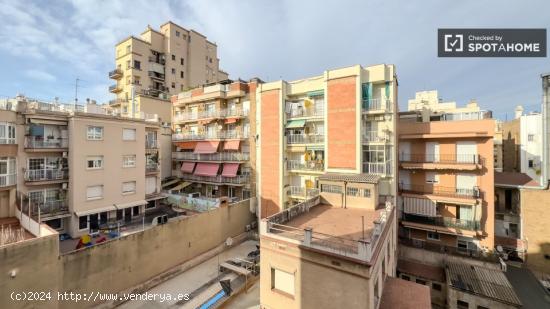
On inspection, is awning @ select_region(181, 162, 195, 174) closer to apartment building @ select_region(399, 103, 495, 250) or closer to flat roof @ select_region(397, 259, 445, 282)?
apartment building @ select_region(399, 103, 495, 250)

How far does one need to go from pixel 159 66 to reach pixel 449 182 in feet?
153

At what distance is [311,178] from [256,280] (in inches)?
435

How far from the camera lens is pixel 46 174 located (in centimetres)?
1978

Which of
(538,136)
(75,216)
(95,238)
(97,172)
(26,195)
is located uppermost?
(538,136)

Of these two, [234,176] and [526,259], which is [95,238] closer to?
[234,176]

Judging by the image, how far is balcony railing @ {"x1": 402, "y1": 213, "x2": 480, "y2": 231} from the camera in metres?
20.3

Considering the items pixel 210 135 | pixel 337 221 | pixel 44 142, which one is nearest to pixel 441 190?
pixel 337 221

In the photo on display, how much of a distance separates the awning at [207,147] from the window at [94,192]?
494 inches

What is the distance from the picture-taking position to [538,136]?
28641 millimetres

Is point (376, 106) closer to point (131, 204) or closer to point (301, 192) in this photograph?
point (301, 192)

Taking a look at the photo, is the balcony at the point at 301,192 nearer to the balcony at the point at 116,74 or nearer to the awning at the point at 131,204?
the awning at the point at 131,204

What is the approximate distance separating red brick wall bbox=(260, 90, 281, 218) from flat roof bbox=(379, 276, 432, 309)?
1389 centimetres

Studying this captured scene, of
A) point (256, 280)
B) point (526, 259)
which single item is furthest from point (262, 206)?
point (526, 259)

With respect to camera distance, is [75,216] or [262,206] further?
[262,206]
